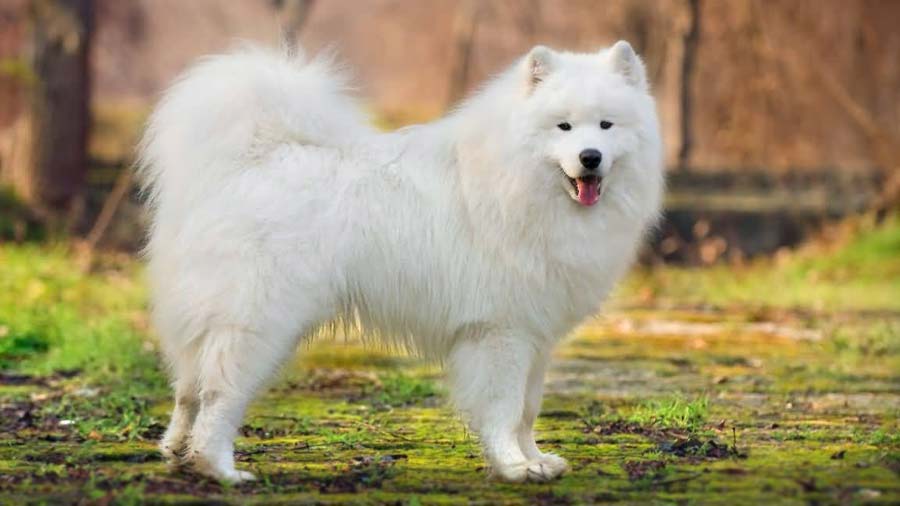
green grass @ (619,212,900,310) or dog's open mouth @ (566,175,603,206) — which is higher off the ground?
dog's open mouth @ (566,175,603,206)

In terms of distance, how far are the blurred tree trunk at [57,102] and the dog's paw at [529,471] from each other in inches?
370

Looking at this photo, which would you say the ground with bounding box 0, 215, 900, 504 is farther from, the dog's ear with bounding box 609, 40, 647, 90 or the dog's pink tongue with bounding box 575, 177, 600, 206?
the dog's ear with bounding box 609, 40, 647, 90

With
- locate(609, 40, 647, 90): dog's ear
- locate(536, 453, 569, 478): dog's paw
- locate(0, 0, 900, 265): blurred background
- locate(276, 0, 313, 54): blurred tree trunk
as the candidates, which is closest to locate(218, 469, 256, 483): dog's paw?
locate(536, 453, 569, 478): dog's paw

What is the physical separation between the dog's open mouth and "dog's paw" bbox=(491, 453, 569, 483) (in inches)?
38.0

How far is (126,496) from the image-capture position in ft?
13.1

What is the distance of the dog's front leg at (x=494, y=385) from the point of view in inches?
187

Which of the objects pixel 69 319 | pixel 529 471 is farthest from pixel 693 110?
pixel 529 471

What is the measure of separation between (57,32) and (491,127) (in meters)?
9.39

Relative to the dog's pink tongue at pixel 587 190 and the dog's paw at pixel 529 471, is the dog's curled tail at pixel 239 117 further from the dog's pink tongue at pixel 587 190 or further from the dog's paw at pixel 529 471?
the dog's paw at pixel 529 471

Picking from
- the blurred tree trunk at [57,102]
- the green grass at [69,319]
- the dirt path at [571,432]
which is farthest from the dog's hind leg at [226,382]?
the blurred tree trunk at [57,102]

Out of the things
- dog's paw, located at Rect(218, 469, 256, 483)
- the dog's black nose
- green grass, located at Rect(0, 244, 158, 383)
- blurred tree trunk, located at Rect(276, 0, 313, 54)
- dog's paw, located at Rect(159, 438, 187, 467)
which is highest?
blurred tree trunk, located at Rect(276, 0, 313, 54)

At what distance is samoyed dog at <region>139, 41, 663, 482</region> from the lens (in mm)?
4637

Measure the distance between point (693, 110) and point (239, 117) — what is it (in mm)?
15581

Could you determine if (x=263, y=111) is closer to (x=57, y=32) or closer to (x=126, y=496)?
(x=126, y=496)
